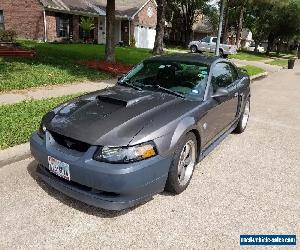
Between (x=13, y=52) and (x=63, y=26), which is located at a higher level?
(x=63, y=26)

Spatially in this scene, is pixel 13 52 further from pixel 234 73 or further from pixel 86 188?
pixel 86 188

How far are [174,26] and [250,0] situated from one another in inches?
470

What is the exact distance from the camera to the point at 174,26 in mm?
49844

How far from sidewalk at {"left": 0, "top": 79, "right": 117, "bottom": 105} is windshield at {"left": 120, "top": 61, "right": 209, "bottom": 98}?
3.89 metres

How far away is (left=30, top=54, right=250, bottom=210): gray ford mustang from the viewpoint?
10.9ft

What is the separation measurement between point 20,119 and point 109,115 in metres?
3.04

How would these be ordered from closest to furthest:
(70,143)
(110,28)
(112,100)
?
1. (70,143)
2. (112,100)
3. (110,28)

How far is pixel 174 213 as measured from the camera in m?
3.77

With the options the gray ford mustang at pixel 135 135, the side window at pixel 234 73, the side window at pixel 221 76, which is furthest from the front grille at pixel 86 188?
the side window at pixel 234 73

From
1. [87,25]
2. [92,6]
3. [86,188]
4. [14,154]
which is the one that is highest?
[92,6]

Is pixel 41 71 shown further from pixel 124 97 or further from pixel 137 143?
pixel 137 143

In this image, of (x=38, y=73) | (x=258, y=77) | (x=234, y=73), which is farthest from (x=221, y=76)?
(x=258, y=77)

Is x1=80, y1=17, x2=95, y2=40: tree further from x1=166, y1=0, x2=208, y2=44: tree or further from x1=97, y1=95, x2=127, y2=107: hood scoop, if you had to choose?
x1=97, y1=95, x2=127, y2=107: hood scoop

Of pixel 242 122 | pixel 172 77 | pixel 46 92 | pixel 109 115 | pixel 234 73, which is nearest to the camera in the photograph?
pixel 109 115
